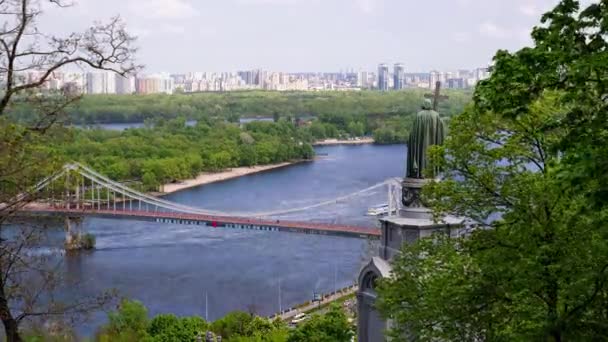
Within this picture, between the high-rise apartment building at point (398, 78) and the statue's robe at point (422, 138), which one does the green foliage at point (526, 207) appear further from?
the high-rise apartment building at point (398, 78)

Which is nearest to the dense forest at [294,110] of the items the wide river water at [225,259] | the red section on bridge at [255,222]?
the wide river water at [225,259]

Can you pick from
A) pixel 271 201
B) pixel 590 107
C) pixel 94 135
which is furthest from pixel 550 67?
pixel 94 135

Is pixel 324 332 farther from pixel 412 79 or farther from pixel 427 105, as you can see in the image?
pixel 412 79

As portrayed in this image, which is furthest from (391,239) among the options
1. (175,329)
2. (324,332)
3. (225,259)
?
(225,259)

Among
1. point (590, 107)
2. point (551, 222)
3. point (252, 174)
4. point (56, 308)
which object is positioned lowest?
point (252, 174)

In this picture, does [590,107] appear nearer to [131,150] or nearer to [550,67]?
[550,67]
